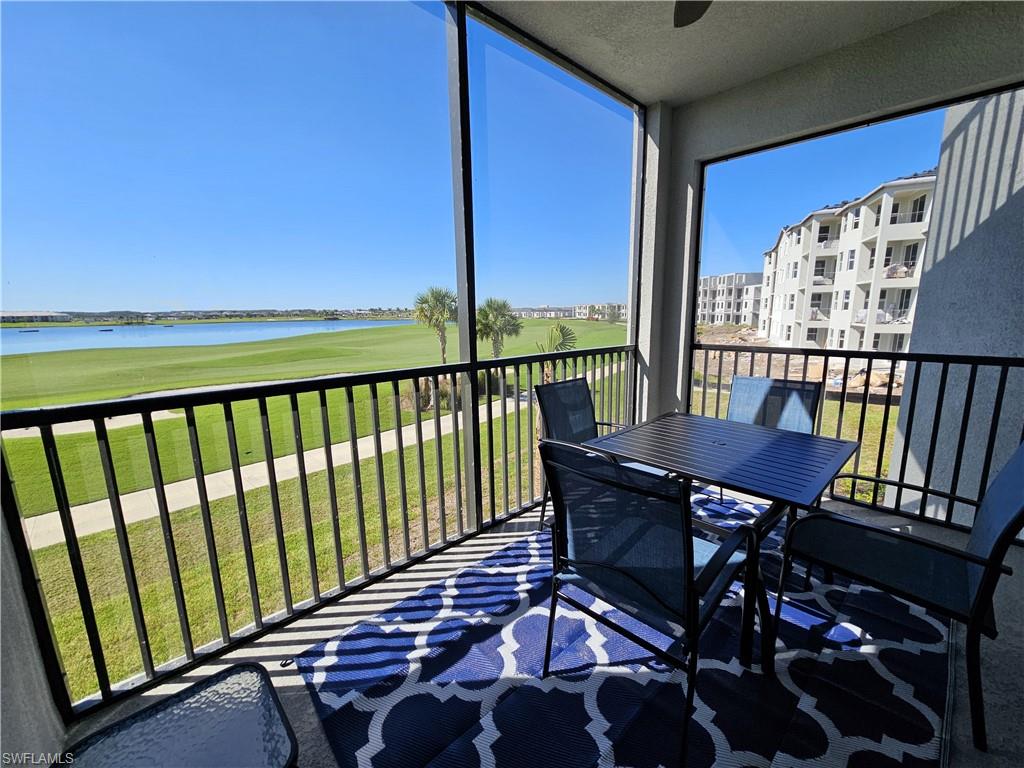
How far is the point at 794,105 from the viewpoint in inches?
114

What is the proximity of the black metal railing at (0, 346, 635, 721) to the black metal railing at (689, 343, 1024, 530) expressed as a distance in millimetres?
2356

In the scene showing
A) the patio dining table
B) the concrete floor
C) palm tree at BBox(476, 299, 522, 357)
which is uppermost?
palm tree at BBox(476, 299, 522, 357)

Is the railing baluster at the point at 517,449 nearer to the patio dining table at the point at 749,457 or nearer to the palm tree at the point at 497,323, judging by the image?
the palm tree at the point at 497,323

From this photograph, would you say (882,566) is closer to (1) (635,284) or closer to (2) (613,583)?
(2) (613,583)

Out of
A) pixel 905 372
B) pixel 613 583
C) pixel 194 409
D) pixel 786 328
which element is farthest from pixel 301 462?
pixel 905 372

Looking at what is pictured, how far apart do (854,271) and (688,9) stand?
2417mm

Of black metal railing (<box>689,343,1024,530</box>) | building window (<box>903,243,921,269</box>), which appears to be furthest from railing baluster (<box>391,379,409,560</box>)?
building window (<box>903,243,921,269</box>)

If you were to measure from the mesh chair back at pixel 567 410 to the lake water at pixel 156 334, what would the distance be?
5.09 ft

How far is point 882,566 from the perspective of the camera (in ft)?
4.92

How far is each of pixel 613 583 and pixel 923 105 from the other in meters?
3.49

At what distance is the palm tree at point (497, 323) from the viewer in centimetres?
282

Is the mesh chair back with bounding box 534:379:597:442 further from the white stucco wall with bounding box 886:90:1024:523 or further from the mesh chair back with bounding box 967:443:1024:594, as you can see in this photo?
the white stucco wall with bounding box 886:90:1024:523

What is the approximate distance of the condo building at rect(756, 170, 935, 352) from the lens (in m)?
2.83

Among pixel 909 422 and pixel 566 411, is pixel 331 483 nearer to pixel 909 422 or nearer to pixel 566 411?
pixel 566 411
